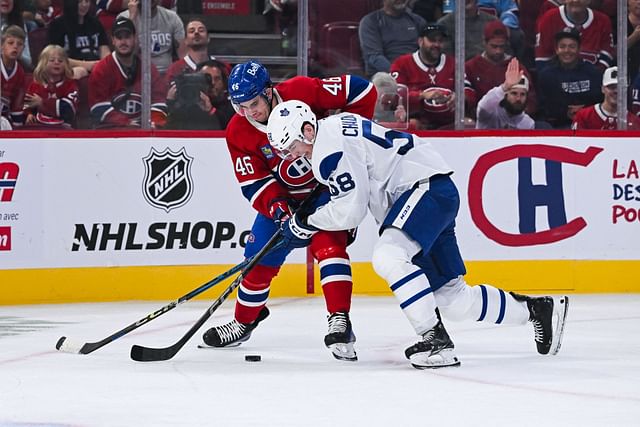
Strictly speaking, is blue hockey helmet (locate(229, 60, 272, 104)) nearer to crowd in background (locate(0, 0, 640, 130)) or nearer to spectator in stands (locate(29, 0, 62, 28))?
crowd in background (locate(0, 0, 640, 130))

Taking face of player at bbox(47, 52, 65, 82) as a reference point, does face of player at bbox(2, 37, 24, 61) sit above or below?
Result: above

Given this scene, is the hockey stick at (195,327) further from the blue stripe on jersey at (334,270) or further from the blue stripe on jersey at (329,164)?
the blue stripe on jersey at (329,164)

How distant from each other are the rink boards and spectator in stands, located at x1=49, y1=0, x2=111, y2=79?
417mm

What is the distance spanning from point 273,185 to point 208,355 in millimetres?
645

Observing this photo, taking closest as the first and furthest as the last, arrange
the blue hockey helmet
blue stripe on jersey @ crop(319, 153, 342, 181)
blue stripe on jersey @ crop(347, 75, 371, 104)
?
blue stripe on jersey @ crop(319, 153, 342, 181)
the blue hockey helmet
blue stripe on jersey @ crop(347, 75, 371, 104)

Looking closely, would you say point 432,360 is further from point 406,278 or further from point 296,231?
point 296,231

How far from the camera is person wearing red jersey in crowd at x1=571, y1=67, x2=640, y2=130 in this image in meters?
6.66

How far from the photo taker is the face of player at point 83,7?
6.18 m

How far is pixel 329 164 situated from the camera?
12.6 feet

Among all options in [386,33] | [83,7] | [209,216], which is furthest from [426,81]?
[83,7]

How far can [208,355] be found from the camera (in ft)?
14.4

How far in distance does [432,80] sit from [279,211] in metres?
2.54

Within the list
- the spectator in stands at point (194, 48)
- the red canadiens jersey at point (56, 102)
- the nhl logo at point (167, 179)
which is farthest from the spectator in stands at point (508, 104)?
the red canadiens jersey at point (56, 102)

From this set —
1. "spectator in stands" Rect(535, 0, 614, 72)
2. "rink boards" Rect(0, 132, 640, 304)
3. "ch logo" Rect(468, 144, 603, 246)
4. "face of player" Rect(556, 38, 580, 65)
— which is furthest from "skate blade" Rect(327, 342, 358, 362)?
"face of player" Rect(556, 38, 580, 65)
